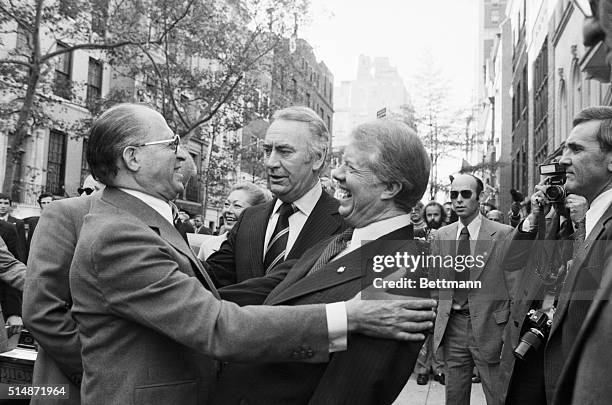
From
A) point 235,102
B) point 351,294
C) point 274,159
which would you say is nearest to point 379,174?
point 351,294

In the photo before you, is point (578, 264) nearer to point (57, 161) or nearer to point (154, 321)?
point (154, 321)

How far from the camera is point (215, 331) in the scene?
6.22 ft

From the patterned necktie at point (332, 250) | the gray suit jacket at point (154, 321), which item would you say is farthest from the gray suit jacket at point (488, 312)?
the gray suit jacket at point (154, 321)

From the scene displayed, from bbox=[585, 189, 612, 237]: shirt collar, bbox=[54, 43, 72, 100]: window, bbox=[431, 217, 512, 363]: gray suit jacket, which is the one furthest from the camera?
bbox=[54, 43, 72, 100]: window

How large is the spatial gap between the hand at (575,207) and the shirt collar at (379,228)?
2.17 meters

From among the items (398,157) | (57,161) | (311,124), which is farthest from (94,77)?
(398,157)

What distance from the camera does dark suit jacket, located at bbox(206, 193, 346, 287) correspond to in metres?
3.14

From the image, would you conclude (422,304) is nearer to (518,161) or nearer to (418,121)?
(418,121)

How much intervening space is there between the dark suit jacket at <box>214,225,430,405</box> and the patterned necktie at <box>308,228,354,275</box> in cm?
6

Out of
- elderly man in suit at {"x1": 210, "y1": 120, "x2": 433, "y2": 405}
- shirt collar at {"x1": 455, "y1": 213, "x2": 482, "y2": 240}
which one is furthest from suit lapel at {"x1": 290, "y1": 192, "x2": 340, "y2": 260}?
shirt collar at {"x1": 455, "y1": 213, "x2": 482, "y2": 240}

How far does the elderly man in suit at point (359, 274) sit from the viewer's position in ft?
5.83

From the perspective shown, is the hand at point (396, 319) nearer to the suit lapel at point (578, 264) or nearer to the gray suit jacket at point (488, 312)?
the suit lapel at point (578, 264)

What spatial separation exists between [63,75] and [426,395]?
776 inches

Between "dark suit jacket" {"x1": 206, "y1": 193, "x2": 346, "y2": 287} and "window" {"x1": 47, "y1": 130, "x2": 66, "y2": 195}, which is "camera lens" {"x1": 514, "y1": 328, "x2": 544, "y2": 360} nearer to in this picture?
"dark suit jacket" {"x1": 206, "y1": 193, "x2": 346, "y2": 287}
